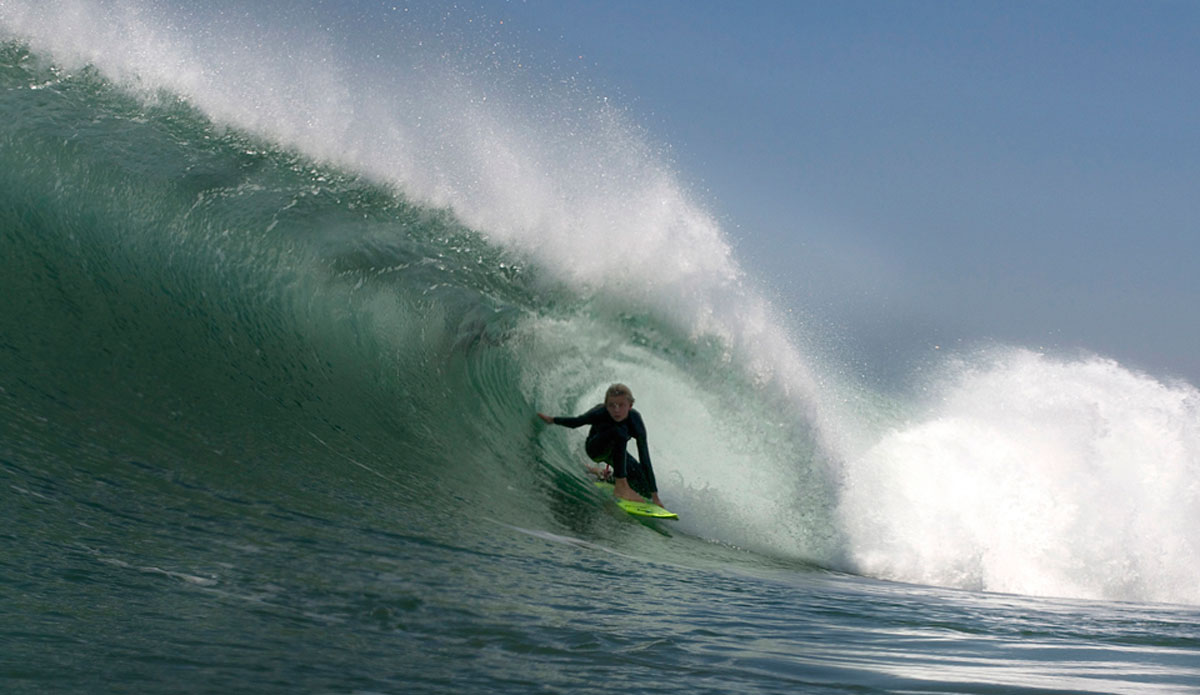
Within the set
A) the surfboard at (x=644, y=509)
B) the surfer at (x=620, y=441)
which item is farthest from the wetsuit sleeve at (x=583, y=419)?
the surfboard at (x=644, y=509)

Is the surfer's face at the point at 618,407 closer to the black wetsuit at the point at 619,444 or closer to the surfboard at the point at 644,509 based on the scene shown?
the black wetsuit at the point at 619,444

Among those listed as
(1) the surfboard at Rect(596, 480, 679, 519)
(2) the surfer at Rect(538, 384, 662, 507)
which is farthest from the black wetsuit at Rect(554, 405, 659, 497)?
(1) the surfboard at Rect(596, 480, 679, 519)

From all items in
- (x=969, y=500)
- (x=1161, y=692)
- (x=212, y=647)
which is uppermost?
(x=969, y=500)

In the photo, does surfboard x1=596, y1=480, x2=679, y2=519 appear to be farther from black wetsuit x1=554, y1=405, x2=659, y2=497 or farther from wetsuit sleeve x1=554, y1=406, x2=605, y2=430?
wetsuit sleeve x1=554, y1=406, x2=605, y2=430

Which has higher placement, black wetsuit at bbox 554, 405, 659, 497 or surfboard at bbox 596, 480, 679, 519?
black wetsuit at bbox 554, 405, 659, 497

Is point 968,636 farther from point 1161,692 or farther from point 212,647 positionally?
point 212,647

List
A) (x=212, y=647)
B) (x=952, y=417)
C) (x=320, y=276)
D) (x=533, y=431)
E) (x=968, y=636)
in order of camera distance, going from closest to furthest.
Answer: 1. (x=212, y=647)
2. (x=968, y=636)
3. (x=533, y=431)
4. (x=320, y=276)
5. (x=952, y=417)

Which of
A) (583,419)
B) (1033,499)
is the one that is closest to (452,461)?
(583,419)

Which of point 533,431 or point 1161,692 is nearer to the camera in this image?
point 1161,692

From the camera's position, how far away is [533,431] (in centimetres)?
807

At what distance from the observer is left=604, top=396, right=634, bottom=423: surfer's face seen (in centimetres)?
Result: 709

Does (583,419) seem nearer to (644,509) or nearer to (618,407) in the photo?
(618,407)

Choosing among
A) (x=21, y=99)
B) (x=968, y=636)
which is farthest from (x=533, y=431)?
(x=21, y=99)

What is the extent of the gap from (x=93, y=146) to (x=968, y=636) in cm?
810
